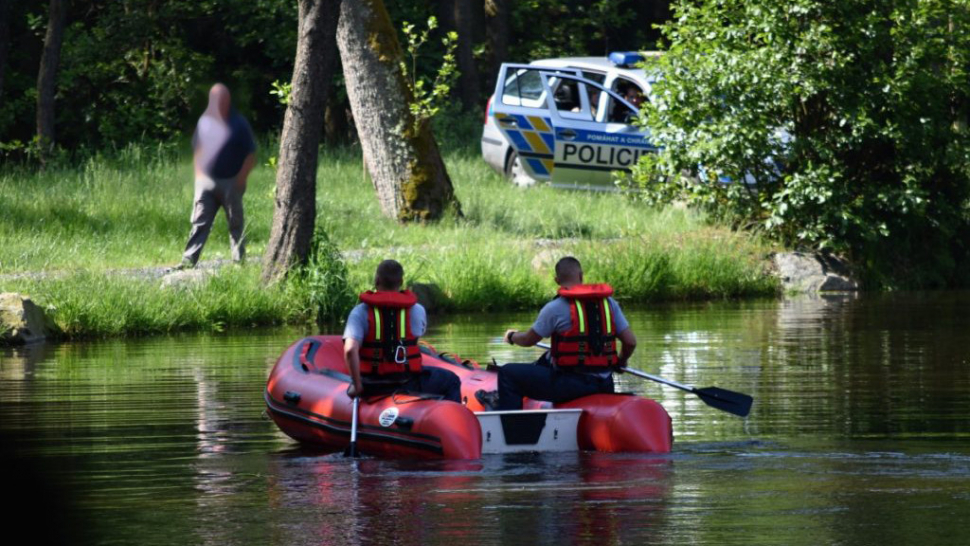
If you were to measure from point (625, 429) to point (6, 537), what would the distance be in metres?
3.35

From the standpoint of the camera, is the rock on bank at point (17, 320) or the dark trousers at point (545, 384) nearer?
the dark trousers at point (545, 384)

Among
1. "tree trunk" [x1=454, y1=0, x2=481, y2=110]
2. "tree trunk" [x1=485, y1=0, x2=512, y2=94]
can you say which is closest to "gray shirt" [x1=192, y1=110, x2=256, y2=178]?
"tree trunk" [x1=454, y1=0, x2=481, y2=110]


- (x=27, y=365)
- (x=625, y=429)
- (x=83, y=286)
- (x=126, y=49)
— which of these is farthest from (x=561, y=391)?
(x=126, y=49)

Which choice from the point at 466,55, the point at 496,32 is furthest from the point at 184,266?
the point at 496,32

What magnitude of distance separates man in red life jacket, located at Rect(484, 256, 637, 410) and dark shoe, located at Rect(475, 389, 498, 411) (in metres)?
0.58

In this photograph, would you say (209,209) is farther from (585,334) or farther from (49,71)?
(49,71)

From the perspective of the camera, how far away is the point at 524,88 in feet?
82.4

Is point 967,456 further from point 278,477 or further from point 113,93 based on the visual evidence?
point 113,93

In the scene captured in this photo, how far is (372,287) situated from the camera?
1838cm

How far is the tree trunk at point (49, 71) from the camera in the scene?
27.0m

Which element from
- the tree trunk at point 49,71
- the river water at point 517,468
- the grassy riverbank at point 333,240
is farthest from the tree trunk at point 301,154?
the tree trunk at point 49,71

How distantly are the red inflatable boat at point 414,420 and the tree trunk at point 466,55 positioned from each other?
19.2 meters

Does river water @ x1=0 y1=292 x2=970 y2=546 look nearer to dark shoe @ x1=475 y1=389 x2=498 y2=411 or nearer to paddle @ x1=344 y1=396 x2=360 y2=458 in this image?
paddle @ x1=344 y1=396 x2=360 y2=458

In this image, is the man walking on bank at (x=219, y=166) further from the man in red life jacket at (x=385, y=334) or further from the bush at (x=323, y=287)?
the man in red life jacket at (x=385, y=334)
